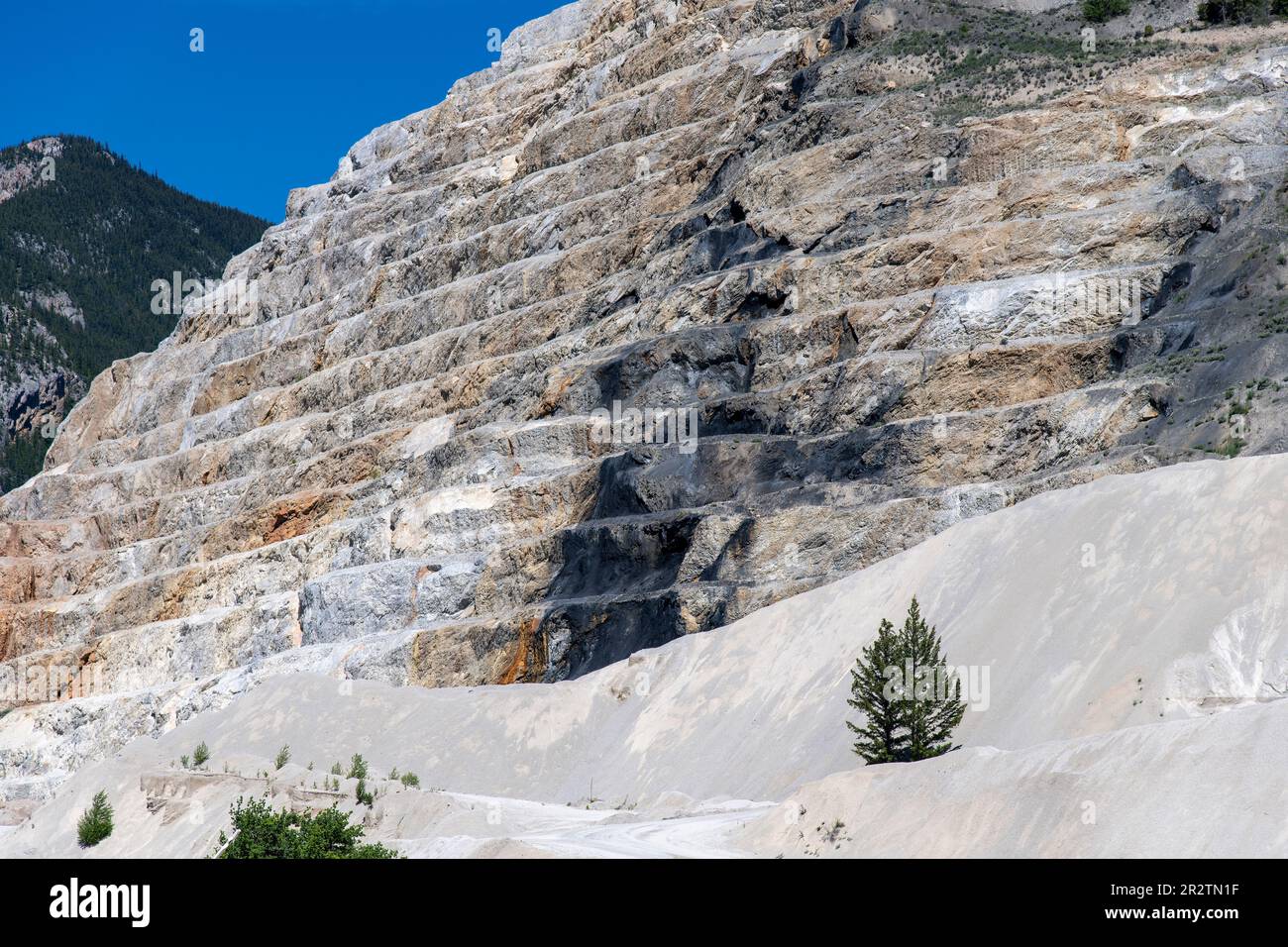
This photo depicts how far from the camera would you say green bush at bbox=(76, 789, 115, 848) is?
31.8m

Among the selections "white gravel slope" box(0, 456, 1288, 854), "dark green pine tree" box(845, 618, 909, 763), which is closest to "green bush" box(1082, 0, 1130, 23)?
"white gravel slope" box(0, 456, 1288, 854)

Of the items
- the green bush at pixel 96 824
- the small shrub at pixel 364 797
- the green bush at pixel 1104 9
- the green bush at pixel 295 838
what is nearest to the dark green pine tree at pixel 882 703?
the small shrub at pixel 364 797

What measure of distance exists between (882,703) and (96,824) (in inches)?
571

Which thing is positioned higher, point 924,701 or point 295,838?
point 924,701

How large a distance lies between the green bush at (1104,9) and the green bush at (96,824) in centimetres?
4725

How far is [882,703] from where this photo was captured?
3020 centimetres

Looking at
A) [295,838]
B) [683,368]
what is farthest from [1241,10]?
[295,838]

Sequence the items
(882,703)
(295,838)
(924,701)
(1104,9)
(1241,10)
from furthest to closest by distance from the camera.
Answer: (1104,9) < (1241,10) < (882,703) < (924,701) < (295,838)

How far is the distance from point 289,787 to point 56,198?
479ft

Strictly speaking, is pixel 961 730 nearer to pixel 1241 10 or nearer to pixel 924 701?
pixel 924 701

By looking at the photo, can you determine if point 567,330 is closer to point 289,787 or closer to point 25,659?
point 25,659

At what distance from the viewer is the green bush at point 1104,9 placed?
6400cm

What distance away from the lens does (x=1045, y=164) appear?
172 ft

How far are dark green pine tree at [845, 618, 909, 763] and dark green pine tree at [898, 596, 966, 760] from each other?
0.43 ft
